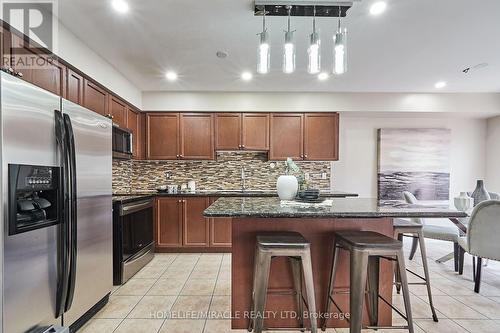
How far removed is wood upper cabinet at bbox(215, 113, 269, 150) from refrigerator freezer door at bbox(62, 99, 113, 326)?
2127 millimetres

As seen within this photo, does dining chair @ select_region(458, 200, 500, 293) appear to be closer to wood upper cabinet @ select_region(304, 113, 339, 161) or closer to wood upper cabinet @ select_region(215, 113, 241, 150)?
wood upper cabinet @ select_region(304, 113, 339, 161)

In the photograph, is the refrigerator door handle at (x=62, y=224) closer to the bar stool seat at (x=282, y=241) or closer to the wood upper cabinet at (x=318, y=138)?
the bar stool seat at (x=282, y=241)

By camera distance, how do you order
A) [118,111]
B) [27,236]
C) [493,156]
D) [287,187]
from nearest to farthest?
[27,236]
[287,187]
[118,111]
[493,156]

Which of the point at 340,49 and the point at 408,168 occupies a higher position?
the point at 340,49

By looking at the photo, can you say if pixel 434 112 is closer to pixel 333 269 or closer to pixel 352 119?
pixel 352 119

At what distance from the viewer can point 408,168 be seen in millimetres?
5031

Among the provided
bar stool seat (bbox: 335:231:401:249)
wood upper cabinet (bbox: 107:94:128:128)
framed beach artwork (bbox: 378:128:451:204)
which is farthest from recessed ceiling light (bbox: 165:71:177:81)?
framed beach artwork (bbox: 378:128:451:204)

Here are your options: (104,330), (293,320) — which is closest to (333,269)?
(293,320)

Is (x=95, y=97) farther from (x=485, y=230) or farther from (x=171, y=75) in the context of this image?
(x=485, y=230)

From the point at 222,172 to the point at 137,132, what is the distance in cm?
153

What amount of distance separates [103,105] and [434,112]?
500cm

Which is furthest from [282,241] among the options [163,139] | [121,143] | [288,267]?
[163,139]

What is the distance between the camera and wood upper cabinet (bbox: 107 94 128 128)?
3496mm

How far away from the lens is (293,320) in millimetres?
2193
